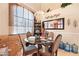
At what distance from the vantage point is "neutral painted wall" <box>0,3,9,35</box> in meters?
1.50

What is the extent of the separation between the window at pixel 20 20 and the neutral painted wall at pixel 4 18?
0.06 metres

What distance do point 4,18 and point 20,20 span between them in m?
0.19

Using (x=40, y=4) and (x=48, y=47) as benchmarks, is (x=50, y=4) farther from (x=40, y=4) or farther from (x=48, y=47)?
(x=48, y=47)

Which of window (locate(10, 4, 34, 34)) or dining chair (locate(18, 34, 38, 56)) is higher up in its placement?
window (locate(10, 4, 34, 34))

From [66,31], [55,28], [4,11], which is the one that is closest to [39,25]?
[55,28]

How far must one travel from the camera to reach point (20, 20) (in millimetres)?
1520

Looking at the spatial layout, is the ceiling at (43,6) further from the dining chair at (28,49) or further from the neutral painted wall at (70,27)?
the dining chair at (28,49)

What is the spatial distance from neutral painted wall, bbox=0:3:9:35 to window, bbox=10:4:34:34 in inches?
2.3

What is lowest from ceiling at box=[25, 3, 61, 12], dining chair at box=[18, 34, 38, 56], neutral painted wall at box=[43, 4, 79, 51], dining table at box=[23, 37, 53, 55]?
dining chair at box=[18, 34, 38, 56]

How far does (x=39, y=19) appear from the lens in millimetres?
1538

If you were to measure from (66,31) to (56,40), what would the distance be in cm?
16

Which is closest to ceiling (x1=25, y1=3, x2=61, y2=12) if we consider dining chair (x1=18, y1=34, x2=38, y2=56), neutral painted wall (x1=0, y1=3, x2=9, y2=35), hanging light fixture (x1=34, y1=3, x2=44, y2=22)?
hanging light fixture (x1=34, y1=3, x2=44, y2=22)

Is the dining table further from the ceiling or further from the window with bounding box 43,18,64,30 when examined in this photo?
the ceiling

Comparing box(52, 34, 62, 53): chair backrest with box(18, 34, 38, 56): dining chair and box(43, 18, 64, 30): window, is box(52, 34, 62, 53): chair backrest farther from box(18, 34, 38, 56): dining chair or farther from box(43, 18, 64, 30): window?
box(18, 34, 38, 56): dining chair
